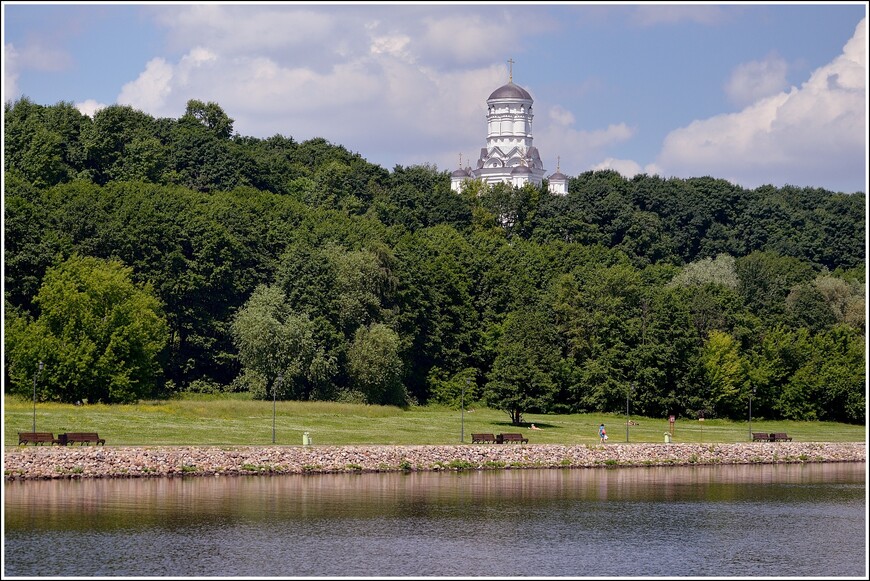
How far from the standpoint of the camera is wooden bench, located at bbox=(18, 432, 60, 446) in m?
60.6

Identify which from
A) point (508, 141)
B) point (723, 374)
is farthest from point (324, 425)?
point (508, 141)

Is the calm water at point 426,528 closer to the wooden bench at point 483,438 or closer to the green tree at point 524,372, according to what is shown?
the wooden bench at point 483,438

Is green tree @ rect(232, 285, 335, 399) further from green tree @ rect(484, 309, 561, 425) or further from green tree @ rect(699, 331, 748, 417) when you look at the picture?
green tree @ rect(699, 331, 748, 417)

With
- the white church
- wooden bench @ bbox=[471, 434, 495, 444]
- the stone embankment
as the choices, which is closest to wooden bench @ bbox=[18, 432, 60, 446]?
the stone embankment

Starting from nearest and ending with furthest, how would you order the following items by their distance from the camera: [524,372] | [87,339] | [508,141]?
[87,339]
[524,372]
[508,141]

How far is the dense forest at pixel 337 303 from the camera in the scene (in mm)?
84562

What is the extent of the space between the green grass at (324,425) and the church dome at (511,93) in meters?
86.2

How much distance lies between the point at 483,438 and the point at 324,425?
1072 centimetres

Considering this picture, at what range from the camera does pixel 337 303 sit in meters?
94.7

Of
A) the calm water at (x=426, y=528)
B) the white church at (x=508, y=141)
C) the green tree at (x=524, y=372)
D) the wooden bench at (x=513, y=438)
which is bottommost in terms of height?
the calm water at (x=426, y=528)

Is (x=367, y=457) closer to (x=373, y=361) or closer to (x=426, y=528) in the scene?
(x=426, y=528)

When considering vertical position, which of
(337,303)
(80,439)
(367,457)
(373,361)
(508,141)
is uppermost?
(508,141)

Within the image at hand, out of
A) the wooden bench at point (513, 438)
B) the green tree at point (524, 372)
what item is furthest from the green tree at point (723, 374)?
the wooden bench at point (513, 438)

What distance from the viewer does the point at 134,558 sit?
38.5 m
